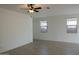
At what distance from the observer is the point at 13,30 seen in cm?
349

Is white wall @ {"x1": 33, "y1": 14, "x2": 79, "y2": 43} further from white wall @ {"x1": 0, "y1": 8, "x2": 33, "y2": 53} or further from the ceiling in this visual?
the ceiling

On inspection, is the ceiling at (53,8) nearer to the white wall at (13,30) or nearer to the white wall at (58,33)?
the white wall at (13,30)

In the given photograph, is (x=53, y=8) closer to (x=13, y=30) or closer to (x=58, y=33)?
(x=13, y=30)

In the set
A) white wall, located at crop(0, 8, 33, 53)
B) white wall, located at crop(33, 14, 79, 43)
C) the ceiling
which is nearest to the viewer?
the ceiling

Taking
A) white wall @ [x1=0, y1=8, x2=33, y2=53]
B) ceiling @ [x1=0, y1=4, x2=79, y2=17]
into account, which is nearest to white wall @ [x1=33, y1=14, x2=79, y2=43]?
white wall @ [x1=0, y1=8, x2=33, y2=53]

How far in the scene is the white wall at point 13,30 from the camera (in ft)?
10.0

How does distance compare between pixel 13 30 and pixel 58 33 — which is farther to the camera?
pixel 58 33

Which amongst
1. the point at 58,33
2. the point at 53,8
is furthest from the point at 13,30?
the point at 58,33

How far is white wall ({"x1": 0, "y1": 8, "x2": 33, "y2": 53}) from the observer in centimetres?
306

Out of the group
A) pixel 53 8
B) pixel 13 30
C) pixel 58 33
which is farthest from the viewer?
pixel 58 33

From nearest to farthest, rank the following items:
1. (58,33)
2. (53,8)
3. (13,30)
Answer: (53,8) → (13,30) → (58,33)

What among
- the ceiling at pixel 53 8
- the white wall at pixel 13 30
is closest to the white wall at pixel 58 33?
the white wall at pixel 13 30
